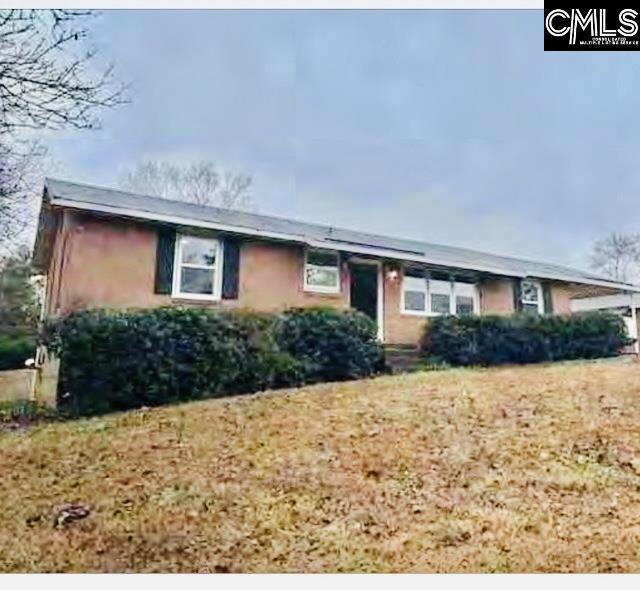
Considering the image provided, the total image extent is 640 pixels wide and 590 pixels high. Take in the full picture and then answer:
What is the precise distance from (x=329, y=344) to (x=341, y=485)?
4.70ft

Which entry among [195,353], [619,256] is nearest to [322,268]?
[195,353]

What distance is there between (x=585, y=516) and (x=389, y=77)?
8.07 ft

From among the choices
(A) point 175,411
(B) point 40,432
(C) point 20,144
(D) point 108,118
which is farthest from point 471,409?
(C) point 20,144

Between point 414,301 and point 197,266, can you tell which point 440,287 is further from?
point 197,266

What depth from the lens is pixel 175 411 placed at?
3.49 m

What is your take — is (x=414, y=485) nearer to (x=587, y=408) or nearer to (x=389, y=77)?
(x=587, y=408)

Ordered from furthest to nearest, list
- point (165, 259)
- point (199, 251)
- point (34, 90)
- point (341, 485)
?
point (199, 251) → point (165, 259) → point (34, 90) → point (341, 485)

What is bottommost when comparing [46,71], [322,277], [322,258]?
[322,277]

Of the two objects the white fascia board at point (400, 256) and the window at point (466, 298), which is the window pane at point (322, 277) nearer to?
the white fascia board at point (400, 256)

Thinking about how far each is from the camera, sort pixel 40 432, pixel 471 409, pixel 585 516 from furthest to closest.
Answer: pixel 471 409 → pixel 40 432 → pixel 585 516

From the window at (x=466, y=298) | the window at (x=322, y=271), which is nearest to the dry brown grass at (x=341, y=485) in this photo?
the window at (x=466, y=298)

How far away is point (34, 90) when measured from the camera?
3402 millimetres

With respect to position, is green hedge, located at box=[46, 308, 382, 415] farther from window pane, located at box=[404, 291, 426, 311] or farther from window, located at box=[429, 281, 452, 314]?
window, located at box=[429, 281, 452, 314]

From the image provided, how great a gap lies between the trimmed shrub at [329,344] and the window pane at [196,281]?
0.56 metres
